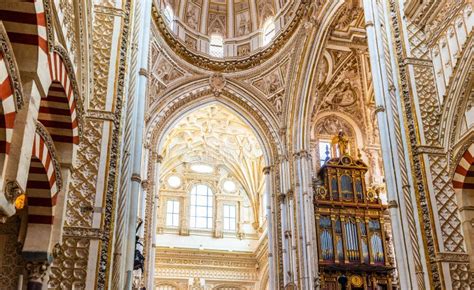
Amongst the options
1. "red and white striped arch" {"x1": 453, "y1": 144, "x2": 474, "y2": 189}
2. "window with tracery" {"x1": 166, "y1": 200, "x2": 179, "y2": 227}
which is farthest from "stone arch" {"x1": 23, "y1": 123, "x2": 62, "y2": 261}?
"window with tracery" {"x1": 166, "y1": 200, "x2": 179, "y2": 227}

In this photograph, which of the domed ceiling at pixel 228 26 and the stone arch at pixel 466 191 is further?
the domed ceiling at pixel 228 26

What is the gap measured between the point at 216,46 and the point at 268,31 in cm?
215

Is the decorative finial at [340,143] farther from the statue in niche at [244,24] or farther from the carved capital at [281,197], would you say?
the statue in niche at [244,24]

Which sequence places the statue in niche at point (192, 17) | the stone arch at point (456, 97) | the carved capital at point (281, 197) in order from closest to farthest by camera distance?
the stone arch at point (456, 97), the carved capital at point (281, 197), the statue in niche at point (192, 17)

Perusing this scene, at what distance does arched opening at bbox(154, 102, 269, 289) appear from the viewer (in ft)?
82.7

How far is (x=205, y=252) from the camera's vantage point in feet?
84.6

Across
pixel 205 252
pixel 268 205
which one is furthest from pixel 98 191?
pixel 205 252

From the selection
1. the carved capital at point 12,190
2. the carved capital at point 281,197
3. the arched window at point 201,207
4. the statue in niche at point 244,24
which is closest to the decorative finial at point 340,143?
the carved capital at point 281,197

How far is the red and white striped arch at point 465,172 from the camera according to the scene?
32.0 feet

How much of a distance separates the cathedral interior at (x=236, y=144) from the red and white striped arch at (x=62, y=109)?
0.02 meters

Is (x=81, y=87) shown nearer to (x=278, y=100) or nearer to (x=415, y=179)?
(x=415, y=179)

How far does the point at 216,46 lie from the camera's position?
2177cm

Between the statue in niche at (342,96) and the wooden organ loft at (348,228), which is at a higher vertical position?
the statue in niche at (342,96)

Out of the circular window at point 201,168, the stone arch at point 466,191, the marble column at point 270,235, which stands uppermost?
the circular window at point 201,168
